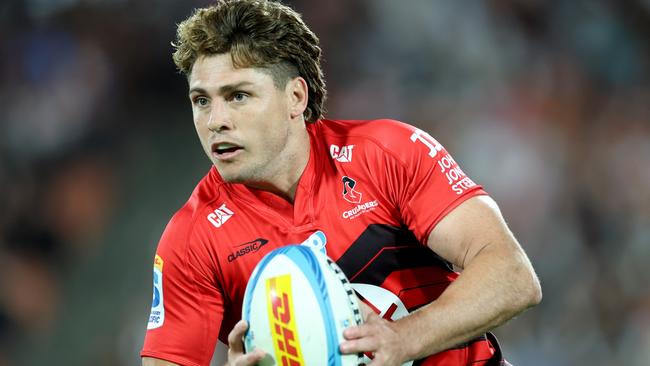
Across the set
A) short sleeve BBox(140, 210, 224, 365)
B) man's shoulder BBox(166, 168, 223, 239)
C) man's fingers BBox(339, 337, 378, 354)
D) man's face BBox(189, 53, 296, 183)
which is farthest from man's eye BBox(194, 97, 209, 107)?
man's fingers BBox(339, 337, 378, 354)

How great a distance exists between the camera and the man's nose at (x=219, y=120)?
2.89 m

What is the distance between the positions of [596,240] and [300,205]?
3.52 meters

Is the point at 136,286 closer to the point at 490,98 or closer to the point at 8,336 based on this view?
the point at 8,336

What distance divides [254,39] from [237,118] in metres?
0.31

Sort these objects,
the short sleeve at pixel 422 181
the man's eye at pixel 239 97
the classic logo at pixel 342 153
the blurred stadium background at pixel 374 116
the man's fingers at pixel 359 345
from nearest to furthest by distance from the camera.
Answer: the man's fingers at pixel 359 345, the short sleeve at pixel 422 181, the man's eye at pixel 239 97, the classic logo at pixel 342 153, the blurred stadium background at pixel 374 116

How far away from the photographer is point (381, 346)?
2.39 metres

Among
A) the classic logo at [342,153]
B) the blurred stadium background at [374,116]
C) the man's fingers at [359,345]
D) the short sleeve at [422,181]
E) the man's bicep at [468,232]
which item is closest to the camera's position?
the man's fingers at [359,345]

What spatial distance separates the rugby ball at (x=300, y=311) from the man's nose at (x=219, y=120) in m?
0.57

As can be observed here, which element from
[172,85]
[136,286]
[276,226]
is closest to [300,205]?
[276,226]

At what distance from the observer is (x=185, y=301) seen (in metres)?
3.00

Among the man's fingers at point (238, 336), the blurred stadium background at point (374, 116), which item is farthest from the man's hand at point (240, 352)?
the blurred stadium background at point (374, 116)

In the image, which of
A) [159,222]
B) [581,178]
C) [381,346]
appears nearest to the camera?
[381,346]

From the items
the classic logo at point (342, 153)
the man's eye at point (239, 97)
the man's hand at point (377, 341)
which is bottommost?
the man's hand at point (377, 341)

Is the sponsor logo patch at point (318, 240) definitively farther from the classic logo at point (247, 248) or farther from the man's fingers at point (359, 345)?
the man's fingers at point (359, 345)
